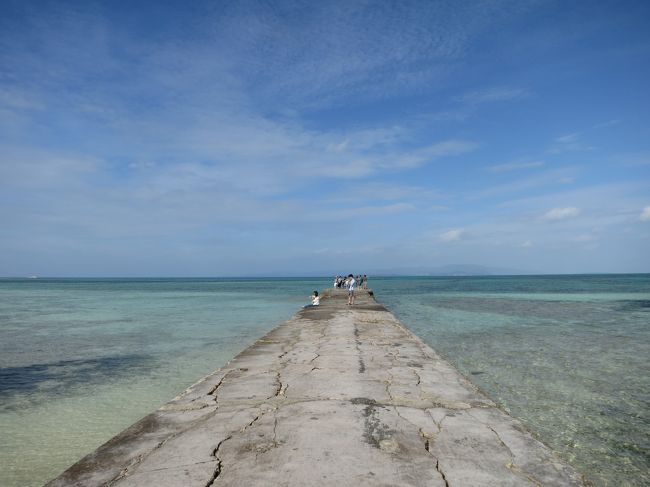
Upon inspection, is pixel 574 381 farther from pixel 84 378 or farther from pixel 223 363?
pixel 84 378

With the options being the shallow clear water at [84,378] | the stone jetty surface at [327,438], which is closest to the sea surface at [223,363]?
the shallow clear water at [84,378]

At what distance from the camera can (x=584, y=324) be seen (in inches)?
584

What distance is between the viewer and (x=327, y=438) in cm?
305

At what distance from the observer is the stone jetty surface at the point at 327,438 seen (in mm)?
2506

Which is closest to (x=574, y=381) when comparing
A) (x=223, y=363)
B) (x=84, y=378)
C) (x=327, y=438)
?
(x=327, y=438)

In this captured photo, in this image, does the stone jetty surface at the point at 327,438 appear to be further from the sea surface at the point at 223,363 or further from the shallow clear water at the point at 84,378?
the shallow clear water at the point at 84,378

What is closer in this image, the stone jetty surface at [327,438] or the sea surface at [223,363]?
the stone jetty surface at [327,438]

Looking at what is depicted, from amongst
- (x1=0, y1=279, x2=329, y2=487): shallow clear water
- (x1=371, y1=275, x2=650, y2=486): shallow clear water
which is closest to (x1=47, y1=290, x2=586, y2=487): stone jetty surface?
(x1=371, y1=275, x2=650, y2=486): shallow clear water

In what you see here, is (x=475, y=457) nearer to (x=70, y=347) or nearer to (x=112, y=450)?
(x=112, y=450)

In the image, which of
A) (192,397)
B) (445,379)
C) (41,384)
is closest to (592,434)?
(445,379)

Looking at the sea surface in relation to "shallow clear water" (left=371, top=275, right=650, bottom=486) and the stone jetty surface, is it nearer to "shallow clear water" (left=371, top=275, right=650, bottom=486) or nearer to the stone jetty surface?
"shallow clear water" (left=371, top=275, right=650, bottom=486)

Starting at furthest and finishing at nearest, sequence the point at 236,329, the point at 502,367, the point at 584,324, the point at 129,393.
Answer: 1. the point at 584,324
2. the point at 236,329
3. the point at 502,367
4. the point at 129,393

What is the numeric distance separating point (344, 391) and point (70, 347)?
927cm

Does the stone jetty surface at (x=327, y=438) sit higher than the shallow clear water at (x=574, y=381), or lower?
higher
